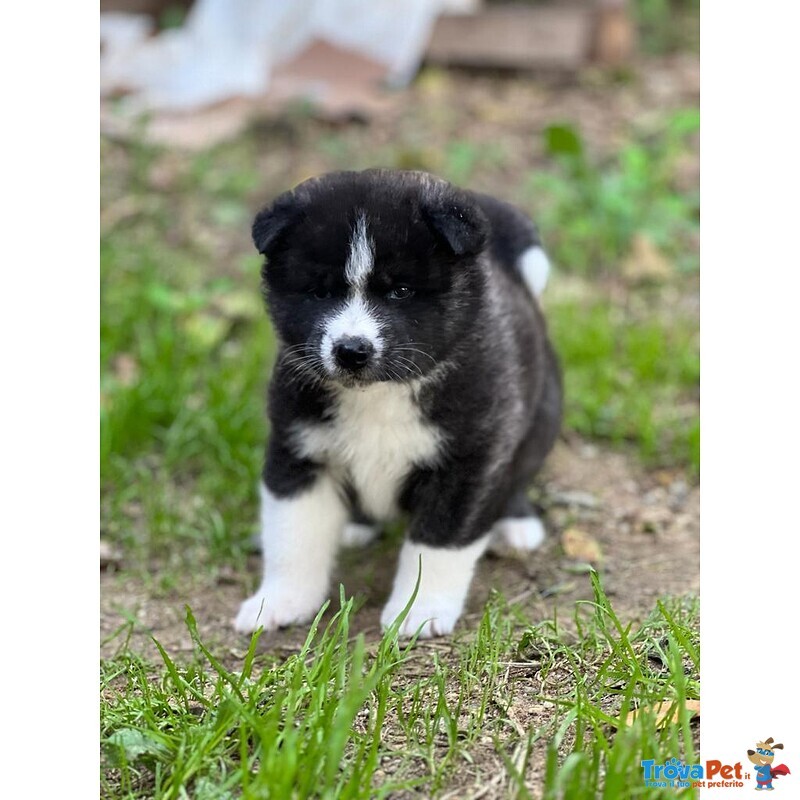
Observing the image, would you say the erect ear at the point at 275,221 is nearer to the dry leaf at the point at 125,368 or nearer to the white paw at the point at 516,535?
the white paw at the point at 516,535

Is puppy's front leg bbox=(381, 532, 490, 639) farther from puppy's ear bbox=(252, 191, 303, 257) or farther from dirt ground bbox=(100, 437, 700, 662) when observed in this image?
puppy's ear bbox=(252, 191, 303, 257)

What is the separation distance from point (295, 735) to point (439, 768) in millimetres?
427

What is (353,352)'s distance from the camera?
3.37 meters

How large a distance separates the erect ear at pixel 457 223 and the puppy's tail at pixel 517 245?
929 millimetres

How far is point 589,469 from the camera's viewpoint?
547 cm

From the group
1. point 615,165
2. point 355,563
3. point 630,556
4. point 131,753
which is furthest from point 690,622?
point 615,165

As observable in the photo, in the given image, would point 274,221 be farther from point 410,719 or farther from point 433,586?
point 410,719

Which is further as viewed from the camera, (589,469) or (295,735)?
(589,469)

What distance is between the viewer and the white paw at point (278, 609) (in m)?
4.01
